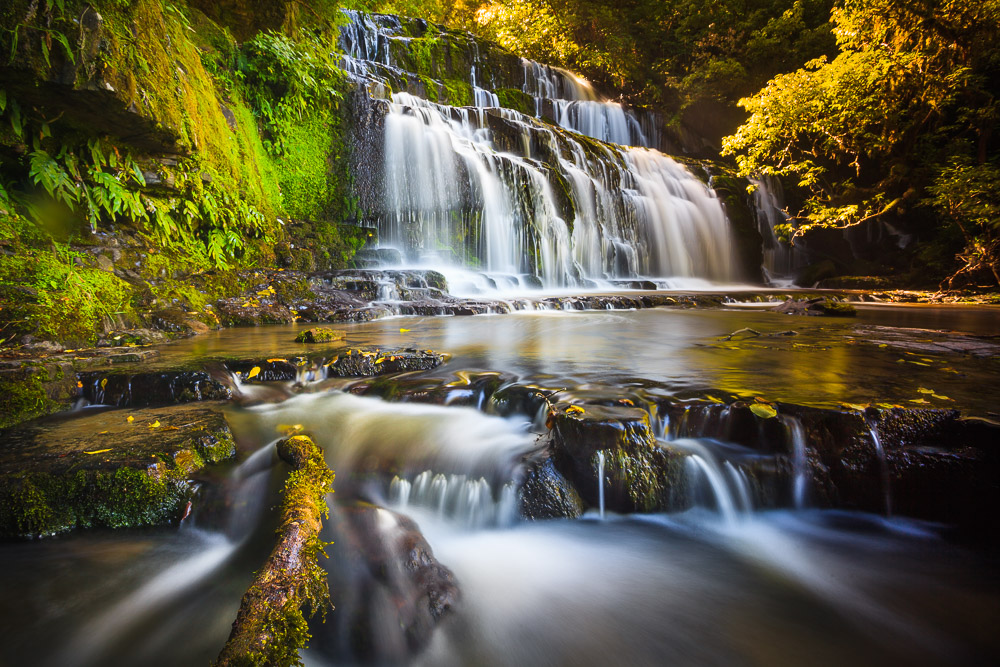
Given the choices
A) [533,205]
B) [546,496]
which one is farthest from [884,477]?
[533,205]

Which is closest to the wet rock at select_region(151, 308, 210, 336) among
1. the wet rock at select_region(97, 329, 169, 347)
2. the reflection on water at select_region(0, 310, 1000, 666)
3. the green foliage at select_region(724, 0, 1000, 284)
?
the wet rock at select_region(97, 329, 169, 347)

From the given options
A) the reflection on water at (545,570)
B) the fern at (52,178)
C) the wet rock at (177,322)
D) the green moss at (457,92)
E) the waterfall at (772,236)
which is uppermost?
the green moss at (457,92)

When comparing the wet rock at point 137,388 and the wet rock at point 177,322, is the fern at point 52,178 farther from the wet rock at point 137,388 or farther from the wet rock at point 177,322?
the wet rock at point 137,388

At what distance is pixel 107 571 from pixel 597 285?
11.1m

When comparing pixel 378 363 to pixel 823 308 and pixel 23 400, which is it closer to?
pixel 23 400

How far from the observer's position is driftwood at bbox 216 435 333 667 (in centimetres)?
104

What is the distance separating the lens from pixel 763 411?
2.38 metres

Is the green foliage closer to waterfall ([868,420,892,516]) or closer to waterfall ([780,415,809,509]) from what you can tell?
waterfall ([868,420,892,516])

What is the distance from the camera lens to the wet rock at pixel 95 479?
75.8 inches

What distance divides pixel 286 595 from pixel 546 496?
1347 millimetres

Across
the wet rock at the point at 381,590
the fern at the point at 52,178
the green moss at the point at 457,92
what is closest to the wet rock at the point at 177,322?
the fern at the point at 52,178

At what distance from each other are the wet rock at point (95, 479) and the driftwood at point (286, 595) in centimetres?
65

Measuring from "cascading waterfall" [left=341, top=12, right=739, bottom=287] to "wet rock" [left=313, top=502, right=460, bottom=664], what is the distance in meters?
8.79

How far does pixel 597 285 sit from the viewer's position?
11.8m
